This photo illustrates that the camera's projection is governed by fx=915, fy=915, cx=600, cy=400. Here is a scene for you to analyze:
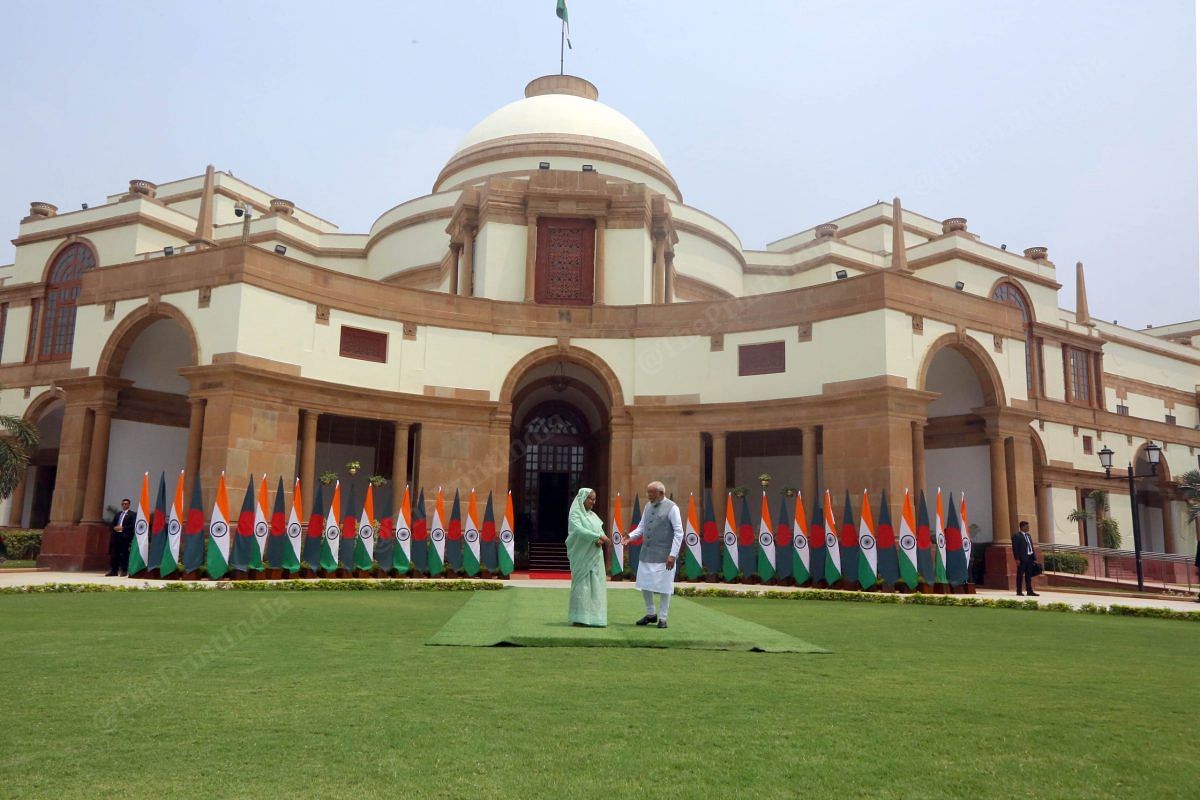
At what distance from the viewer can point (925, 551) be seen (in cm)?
2250

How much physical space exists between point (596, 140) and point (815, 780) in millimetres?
35384

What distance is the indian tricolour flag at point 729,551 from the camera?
24.4 metres

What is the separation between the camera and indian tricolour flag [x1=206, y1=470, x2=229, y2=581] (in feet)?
69.8

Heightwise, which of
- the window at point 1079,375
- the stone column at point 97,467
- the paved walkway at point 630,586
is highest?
the window at point 1079,375

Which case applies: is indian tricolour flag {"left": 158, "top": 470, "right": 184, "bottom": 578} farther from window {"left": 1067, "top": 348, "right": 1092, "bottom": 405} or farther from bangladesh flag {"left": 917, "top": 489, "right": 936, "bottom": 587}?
window {"left": 1067, "top": 348, "right": 1092, "bottom": 405}

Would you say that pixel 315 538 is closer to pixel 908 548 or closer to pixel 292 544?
pixel 292 544

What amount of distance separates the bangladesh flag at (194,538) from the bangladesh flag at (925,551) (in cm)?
1721

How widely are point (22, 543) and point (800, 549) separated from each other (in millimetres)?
25181

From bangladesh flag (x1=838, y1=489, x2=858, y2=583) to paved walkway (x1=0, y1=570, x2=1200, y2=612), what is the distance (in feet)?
4.87

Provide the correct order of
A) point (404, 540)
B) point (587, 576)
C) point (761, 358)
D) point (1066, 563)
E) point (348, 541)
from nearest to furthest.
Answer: point (587, 576) → point (348, 541) → point (404, 540) → point (761, 358) → point (1066, 563)

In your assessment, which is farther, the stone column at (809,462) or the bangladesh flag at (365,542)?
the stone column at (809,462)

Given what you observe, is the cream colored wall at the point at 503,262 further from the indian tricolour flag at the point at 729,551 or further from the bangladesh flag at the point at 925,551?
the bangladesh flag at the point at 925,551

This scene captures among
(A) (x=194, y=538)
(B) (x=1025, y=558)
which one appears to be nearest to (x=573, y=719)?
(A) (x=194, y=538)

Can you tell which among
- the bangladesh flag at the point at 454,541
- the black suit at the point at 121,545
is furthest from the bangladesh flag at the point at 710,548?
the black suit at the point at 121,545
